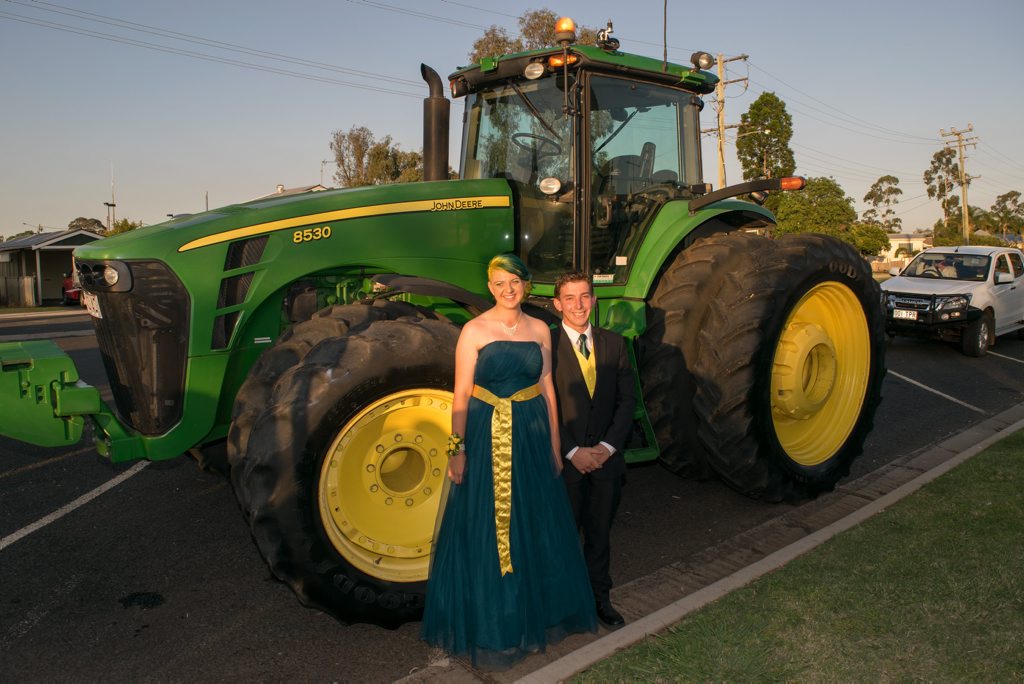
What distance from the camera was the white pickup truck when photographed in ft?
44.5

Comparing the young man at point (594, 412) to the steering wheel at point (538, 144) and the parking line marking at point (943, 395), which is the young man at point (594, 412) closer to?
the steering wheel at point (538, 144)

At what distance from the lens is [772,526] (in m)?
5.36

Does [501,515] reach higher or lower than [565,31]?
lower

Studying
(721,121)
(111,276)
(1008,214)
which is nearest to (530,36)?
(721,121)

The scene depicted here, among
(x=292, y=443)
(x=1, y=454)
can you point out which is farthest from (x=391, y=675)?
(x=1, y=454)

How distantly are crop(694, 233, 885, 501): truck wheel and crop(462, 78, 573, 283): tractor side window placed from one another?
113 centimetres

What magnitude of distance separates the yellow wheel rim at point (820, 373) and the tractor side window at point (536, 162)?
5.38 ft

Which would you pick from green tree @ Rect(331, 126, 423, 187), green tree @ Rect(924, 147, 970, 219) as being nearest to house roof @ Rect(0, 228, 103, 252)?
green tree @ Rect(331, 126, 423, 187)

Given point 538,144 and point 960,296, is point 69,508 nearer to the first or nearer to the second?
point 538,144

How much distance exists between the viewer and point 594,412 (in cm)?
399

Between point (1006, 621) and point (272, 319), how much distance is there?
399cm

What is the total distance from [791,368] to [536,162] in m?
2.22

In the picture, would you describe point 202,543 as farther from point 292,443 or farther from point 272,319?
point 292,443

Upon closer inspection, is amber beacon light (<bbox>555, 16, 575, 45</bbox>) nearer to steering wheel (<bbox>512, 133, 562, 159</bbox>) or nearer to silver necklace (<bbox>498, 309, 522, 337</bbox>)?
steering wheel (<bbox>512, 133, 562, 159</bbox>)
